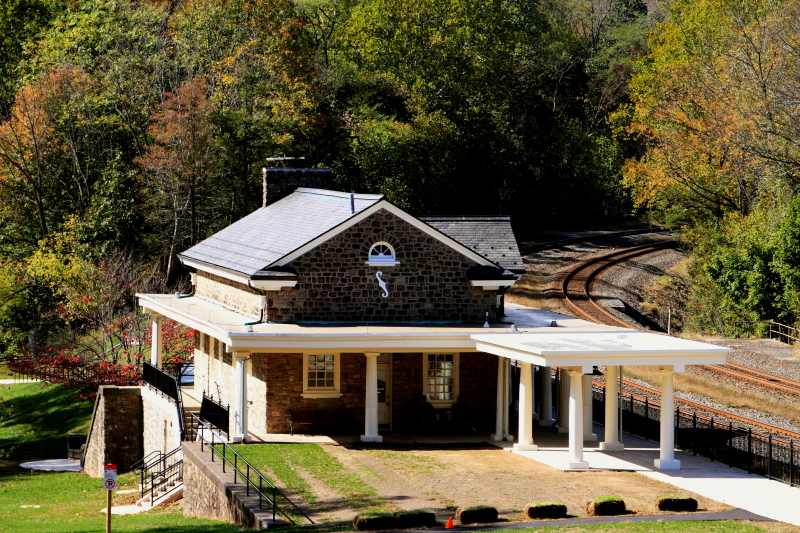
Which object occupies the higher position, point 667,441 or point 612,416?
point 612,416

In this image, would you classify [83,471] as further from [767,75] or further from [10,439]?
[767,75]

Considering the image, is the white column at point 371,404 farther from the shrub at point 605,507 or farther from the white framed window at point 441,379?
the shrub at point 605,507

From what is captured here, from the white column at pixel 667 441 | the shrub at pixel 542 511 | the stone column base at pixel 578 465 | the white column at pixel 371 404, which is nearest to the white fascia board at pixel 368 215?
the white column at pixel 371 404

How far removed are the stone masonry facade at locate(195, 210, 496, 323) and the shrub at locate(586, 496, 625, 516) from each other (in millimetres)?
9833

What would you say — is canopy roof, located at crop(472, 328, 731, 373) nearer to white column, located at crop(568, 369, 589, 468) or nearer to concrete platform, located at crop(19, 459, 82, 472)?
white column, located at crop(568, 369, 589, 468)

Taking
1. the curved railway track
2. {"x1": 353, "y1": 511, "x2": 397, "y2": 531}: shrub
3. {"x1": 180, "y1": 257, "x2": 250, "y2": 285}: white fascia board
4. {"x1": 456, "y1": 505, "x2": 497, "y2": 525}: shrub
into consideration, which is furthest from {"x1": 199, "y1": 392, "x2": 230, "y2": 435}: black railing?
the curved railway track

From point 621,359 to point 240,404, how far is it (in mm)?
8800

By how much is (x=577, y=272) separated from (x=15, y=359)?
28027mm

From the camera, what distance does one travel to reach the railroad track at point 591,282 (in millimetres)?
44425

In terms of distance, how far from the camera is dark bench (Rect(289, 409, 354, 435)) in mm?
26328

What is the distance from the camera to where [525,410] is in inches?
977

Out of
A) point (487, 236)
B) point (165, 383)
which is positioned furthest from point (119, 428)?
point (487, 236)

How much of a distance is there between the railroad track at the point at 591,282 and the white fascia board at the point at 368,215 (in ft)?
52.7

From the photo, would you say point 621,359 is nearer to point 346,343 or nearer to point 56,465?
point 346,343
